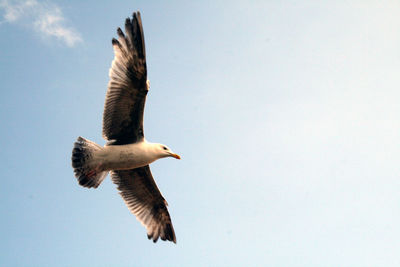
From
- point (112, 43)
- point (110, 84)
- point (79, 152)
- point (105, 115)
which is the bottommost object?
point (79, 152)

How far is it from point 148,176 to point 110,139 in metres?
1.65

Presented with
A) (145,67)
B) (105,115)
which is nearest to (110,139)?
(105,115)

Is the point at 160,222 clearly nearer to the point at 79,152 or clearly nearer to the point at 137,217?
the point at 137,217

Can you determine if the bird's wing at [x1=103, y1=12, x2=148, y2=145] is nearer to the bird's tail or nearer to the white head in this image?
the bird's tail

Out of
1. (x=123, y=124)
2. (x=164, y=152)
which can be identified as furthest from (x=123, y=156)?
(x=164, y=152)

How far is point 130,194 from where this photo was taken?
34.2 ft

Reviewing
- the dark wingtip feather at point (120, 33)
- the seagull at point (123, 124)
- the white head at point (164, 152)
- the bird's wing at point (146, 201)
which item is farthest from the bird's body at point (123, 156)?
the dark wingtip feather at point (120, 33)

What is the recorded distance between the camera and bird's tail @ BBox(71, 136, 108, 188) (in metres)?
8.70

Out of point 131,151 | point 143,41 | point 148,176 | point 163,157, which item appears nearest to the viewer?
point 143,41

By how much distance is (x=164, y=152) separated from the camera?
30.9ft

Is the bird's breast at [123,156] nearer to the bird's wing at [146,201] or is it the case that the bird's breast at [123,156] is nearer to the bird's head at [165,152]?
the bird's head at [165,152]

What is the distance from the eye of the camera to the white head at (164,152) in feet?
30.6

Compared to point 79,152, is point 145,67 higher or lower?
higher

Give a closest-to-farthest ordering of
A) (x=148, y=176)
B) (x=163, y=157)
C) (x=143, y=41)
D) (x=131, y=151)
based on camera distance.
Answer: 1. (x=143, y=41)
2. (x=131, y=151)
3. (x=163, y=157)
4. (x=148, y=176)
